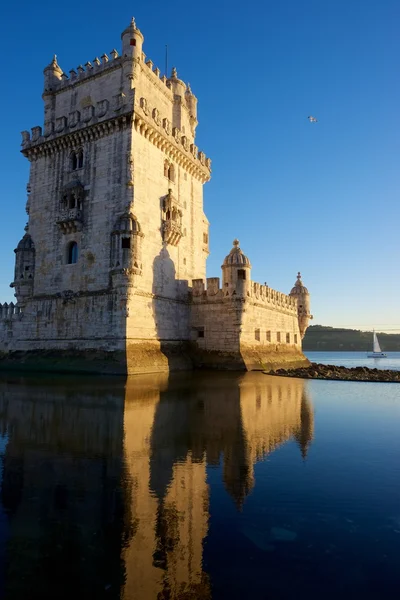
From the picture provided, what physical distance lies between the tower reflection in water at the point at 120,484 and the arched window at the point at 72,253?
16346 millimetres

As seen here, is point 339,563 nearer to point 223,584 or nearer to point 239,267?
point 223,584

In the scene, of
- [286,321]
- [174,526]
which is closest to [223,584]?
[174,526]

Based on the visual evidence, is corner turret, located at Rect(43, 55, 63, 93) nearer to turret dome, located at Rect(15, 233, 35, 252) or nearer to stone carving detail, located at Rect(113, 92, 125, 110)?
stone carving detail, located at Rect(113, 92, 125, 110)

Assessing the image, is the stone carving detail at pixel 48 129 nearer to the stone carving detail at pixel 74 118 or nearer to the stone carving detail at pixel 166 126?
the stone carving detail at pixel 74 118

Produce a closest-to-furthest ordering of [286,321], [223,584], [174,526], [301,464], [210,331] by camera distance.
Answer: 1. [223,584]
2. [174,526]
3. [301,464]
4. [210,331]
5. [286,321]

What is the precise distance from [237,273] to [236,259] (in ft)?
3.40

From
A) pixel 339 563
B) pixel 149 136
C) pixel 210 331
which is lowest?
pixel 339 563

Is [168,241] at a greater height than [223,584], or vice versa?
[168,241]

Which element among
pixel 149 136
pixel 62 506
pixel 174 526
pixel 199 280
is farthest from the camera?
pixel 199 280

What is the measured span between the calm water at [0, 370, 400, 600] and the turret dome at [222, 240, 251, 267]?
19.2m

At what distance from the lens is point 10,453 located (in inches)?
320

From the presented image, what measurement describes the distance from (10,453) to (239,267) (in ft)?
78.0

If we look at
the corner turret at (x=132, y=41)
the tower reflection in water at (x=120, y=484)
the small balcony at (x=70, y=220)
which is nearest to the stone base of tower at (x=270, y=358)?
the small balcony at (x=70, y=220)

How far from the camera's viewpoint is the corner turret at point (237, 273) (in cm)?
3009
